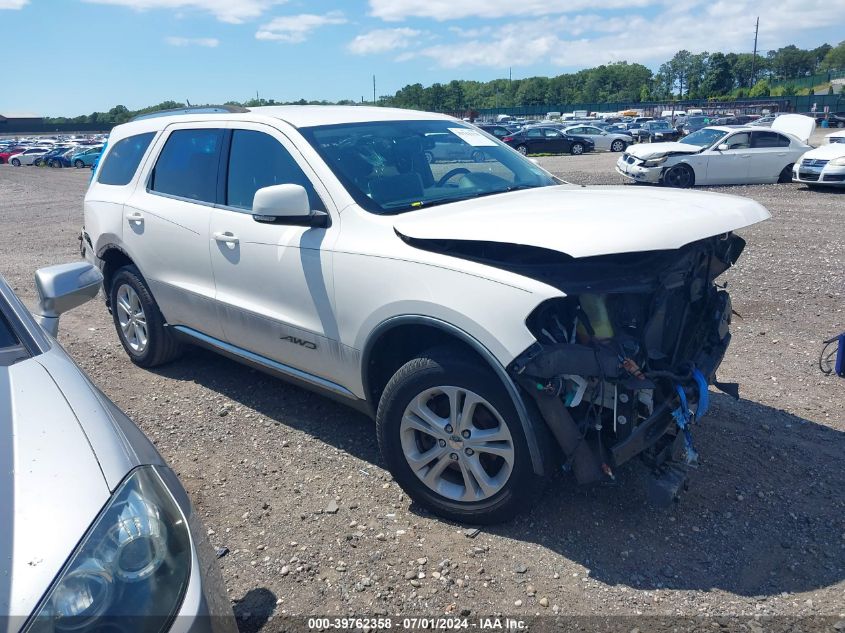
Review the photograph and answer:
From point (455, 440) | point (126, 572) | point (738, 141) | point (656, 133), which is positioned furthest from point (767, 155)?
point (656, 133)

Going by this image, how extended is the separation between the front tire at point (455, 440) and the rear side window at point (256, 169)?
1.22 metres

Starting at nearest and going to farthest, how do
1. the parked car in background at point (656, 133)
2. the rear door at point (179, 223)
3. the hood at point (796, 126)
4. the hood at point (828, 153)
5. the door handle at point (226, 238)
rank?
the door handle at point (226, 238)
the rear door at point (179, 223)
the hood at point (828, 153)
the hood at point (796, 126)
the parked car in background at point (656, 133)

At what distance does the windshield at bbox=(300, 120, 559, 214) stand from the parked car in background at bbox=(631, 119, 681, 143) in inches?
1328

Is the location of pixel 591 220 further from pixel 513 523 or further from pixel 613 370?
pixel 513 523

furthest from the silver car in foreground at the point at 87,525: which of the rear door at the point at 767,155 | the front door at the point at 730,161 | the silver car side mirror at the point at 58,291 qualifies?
the rear door at the point at 767,155

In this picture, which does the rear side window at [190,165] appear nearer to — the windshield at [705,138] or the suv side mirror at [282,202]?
→ the suv side mirror at [282,202]

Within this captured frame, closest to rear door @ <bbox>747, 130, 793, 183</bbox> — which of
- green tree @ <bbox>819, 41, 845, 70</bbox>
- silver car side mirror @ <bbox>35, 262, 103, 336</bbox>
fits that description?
silver car side mirror @ <bbox>35, 262, 103, 336</bbox>

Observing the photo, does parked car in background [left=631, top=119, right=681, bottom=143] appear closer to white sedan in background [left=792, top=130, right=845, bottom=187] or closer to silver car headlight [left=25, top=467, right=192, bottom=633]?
white sedan in background [left=792, top=130, right=845, bottom=187]

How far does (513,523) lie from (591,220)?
148 cm

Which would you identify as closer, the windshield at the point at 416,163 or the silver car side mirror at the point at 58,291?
the silver car side mirror at the point at 58,291

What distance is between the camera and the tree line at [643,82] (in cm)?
12119

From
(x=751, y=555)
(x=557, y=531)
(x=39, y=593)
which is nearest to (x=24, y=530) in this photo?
(x=39, y=593)

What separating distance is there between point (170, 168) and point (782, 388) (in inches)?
179

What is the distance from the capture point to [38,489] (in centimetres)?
172
